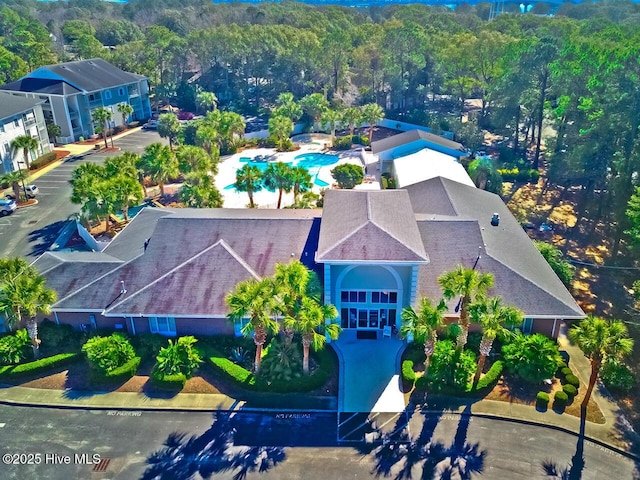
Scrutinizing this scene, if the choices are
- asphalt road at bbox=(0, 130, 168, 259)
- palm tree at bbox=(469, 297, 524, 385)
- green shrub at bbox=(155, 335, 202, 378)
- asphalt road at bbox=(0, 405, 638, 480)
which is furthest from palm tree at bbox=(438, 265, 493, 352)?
asphalt road at bbox=(0, 130, 168, 259)

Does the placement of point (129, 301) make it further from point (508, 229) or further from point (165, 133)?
point (165, 133)

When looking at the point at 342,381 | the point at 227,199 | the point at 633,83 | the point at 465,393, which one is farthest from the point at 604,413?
the point at 227,199

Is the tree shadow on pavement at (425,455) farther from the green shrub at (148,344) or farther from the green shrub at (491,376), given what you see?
the green shrub at (148,344)

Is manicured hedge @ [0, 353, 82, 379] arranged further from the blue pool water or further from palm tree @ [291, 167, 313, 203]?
the blue pool water

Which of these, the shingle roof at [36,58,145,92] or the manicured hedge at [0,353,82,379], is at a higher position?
the shingle roof at [36,58,145,92]

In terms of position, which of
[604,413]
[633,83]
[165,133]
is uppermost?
[633,83]

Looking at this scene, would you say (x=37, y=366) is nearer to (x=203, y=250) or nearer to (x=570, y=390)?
(x=203, y=250)
